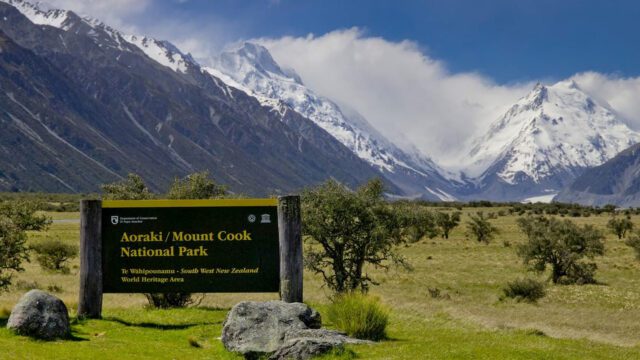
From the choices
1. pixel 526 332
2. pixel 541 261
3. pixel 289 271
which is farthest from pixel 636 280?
pixel 289 271

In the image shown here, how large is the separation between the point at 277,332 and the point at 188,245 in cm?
623

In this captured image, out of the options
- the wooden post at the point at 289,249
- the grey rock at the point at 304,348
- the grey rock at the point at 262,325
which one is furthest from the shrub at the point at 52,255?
the grey rock at the point at 304,348

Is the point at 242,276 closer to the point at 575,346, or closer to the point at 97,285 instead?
the point at 97,285

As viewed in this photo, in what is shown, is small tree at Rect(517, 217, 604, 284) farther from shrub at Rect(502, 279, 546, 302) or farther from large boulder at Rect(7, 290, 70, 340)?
large boulder at Rect(7, 290, 70, 340)

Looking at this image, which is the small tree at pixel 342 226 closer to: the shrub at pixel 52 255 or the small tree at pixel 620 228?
the shrub at pixel 52 255

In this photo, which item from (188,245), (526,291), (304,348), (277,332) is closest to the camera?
(304,348)

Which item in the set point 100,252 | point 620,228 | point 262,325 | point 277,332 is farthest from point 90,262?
point 620,228

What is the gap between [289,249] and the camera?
2392cm

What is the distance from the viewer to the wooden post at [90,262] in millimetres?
24062

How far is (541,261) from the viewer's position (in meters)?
53.6

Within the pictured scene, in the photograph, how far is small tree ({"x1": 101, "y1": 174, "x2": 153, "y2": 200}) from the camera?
3288 centimetres

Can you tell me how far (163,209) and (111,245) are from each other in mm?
2306

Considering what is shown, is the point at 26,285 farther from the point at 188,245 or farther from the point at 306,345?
the point at 306,345

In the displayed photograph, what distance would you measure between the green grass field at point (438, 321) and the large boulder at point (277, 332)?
58 cm
